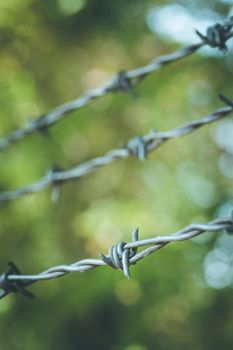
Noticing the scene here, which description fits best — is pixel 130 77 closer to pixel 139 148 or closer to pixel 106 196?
pixel 139 148

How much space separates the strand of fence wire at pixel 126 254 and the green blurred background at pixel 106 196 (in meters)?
1.53

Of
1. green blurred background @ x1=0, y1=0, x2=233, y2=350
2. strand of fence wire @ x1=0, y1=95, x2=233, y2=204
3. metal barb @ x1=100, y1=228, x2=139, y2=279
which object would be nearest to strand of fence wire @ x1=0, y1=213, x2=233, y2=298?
metal barb @ x1=100, y1=228, x2=139, y2=279

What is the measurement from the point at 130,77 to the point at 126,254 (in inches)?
25.8

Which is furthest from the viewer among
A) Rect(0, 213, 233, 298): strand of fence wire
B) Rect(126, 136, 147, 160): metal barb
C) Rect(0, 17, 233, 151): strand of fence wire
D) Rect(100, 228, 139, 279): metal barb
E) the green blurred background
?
the green blurred background

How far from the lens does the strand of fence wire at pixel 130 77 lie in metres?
1.08

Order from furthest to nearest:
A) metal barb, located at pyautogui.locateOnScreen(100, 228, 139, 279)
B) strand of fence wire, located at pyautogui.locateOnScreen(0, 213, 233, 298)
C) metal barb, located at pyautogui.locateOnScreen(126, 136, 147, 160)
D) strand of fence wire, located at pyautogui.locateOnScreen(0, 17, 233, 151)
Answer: metal barb, located at pyautogui.locateOnScreen(126, 136, 147, 160) → strand of fence wire, located at pyautogui.locateOnScreen(0, 17, 233, 151) → metal barb, located at pyautogui.locateOnScreen(100, 228, 139, 279) → strand of fence wire, located at pyautogui.locateOnScreen(0, 213, 233, 298)

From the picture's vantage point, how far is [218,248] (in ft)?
A: 9.79

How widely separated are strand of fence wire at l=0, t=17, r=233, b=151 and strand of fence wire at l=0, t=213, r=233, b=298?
40 cm

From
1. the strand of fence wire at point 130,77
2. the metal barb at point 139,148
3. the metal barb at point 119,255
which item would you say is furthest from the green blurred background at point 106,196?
the metal barb at point 119,255

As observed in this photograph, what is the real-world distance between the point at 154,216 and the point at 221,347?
→ 786mm

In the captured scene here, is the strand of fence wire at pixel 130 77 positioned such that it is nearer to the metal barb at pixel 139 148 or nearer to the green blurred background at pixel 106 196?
the metal barb at pixel 139 148

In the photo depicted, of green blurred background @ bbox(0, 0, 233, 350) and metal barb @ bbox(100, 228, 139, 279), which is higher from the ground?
green blurred background @ bbox(0, 0, 233, 350)

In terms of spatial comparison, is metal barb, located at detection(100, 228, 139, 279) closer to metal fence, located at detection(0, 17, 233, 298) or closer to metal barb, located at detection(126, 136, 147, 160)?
metal fence, located at detection(0, 17, 233, 298)

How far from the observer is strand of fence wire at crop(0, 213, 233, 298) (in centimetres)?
83
